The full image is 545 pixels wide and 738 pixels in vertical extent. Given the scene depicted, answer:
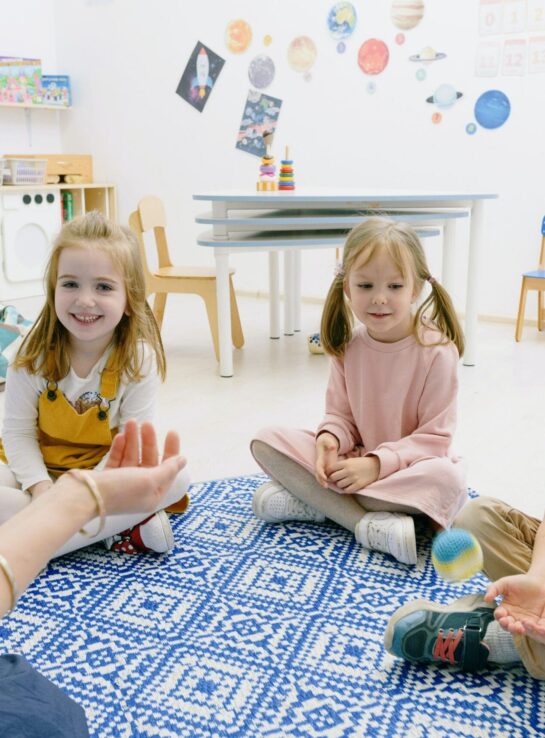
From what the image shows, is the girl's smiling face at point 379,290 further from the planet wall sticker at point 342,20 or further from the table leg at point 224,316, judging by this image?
the planet wall sticker at point 342,20

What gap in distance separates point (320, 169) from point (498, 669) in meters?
3.34

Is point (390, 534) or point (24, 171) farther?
point (24, 171)

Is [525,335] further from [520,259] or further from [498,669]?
[498,669]

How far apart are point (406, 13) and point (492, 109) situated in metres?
0.62

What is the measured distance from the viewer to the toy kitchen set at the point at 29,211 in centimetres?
418

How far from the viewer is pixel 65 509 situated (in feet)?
2.13

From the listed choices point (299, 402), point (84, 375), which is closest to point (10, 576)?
point (84, 375)

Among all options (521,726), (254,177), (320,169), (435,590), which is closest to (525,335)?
(320,169)

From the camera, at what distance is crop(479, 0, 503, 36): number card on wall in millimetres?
3406

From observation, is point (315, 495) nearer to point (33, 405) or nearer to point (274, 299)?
point (33, 405)

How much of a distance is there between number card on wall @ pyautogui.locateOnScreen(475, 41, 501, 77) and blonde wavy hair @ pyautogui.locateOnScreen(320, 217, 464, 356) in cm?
231

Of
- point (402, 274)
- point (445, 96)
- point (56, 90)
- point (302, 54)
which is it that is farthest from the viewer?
point (56, 90)

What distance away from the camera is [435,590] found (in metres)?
1.28

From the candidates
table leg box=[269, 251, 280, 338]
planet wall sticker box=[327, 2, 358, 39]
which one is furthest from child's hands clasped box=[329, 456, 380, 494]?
planet wall sticker box=[327, 2, 358, 39]
